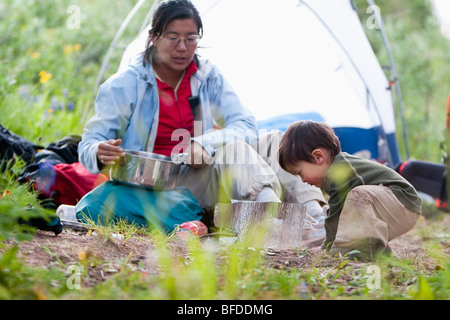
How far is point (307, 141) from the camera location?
2.22 m

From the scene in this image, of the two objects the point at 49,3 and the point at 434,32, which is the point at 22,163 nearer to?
the point at 49,3

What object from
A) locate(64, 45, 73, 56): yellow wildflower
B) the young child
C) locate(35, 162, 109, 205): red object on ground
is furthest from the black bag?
locate(64, 45, 73, 56): yellow wildflower

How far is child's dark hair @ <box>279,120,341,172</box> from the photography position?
2.22 metres

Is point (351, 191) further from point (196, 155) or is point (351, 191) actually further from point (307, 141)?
point (196, 155)

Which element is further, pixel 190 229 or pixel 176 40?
pixel 176 40

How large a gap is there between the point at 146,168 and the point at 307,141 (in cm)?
75

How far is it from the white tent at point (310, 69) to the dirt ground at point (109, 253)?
1.84m

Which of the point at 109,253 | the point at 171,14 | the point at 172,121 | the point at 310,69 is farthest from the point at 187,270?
the point at 310,69

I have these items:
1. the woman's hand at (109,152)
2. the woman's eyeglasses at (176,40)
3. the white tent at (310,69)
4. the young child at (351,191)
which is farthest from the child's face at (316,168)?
the white tent at (310,69)

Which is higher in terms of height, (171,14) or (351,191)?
(171,14)

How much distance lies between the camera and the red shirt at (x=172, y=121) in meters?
2.87

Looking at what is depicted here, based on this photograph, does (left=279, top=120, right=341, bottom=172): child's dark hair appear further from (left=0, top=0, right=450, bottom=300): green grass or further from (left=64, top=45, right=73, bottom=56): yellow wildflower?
(left=64, top=45, right=73, bottom=56): yellow wildflower

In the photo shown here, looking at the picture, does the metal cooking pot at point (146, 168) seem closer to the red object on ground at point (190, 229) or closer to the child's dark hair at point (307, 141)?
the red object on ground at point (190, 229)

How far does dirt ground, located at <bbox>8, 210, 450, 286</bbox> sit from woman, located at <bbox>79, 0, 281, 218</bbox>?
0.40 metres
